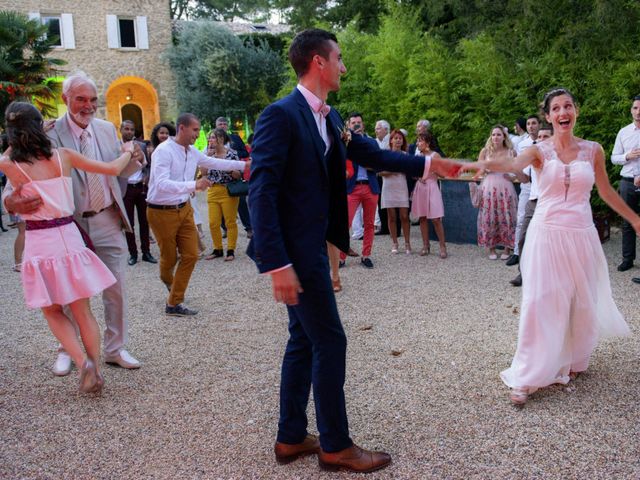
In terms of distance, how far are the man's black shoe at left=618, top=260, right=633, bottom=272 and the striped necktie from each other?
243 inches

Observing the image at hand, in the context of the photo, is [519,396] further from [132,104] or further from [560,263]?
[132,104]

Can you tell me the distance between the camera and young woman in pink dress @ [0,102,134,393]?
409 cm

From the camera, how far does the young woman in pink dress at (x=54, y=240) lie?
409 cm

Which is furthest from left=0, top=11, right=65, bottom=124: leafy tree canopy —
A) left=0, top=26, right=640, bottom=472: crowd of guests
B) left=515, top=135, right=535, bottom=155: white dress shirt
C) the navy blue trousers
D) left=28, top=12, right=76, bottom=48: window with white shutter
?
the navy blue trousers

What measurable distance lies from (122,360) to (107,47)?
25.6m

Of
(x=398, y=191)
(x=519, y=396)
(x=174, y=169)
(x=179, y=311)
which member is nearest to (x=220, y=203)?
(x=398, y=191)

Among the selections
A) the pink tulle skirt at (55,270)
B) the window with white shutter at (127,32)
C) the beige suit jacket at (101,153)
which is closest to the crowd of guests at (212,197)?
the beige suit jacket at (101,153)

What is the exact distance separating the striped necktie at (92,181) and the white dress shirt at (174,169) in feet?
4.00

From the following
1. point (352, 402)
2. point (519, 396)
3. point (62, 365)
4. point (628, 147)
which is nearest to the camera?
point (519, 396)

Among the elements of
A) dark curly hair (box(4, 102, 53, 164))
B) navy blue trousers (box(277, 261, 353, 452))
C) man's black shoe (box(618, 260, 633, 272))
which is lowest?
man's black shoe (box(618, 260, 633, 272))

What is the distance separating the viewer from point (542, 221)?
4184 mm

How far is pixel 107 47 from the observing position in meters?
27.3

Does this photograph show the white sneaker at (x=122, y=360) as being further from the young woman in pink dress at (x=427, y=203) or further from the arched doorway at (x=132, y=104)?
the arched doorway at (x=132, y=104)

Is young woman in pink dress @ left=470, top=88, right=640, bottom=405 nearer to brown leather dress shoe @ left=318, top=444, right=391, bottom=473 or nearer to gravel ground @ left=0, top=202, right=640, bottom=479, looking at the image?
gravel ground @ left=0, top=202, right=640, bottom=479
